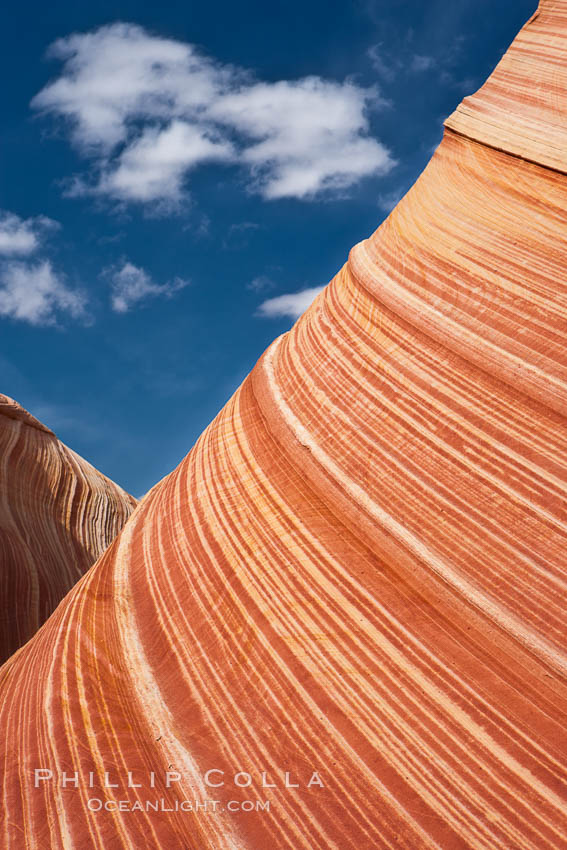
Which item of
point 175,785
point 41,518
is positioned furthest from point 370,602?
point 41,518

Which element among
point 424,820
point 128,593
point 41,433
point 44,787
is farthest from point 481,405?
point 41,433

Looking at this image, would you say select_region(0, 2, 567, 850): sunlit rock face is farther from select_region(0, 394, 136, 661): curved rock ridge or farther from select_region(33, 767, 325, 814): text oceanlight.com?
select_region(0, 394, 136, 661): curved rock ridge

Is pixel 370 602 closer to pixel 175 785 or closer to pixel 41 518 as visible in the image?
pixel 175 785

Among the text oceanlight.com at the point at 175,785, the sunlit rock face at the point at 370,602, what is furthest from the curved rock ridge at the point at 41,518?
the text oceanlight.com at the point at 175,785

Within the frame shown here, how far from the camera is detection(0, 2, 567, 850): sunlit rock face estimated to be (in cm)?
135

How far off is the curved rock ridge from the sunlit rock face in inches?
70.1

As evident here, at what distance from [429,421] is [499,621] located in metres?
0.53

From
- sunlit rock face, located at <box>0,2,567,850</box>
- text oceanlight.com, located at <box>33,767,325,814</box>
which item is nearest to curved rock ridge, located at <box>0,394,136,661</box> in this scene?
sunlit rock face, located at <box>0,2,567,850</box>

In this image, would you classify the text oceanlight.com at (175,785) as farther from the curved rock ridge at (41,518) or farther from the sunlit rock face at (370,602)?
the curved rock ridge at (41,518)

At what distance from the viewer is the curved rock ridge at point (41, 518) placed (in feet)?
12.5

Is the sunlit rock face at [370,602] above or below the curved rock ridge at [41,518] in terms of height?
below

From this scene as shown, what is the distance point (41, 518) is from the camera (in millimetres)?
4668

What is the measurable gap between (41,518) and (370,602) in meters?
3.64

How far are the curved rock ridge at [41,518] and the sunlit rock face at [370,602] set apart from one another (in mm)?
1780
